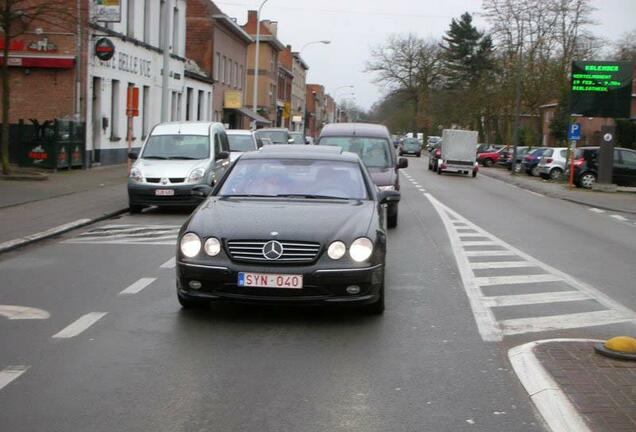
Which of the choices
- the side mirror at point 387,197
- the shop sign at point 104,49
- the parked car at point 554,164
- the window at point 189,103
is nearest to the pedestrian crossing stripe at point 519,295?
the side mirror at point 387,197

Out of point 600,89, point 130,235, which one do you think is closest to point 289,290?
point 130,235

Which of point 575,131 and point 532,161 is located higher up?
point 575,131

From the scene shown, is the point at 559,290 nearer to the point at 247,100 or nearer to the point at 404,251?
the point at 404,251

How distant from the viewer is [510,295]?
8984mm

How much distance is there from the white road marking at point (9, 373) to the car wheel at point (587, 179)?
3062 centimetres

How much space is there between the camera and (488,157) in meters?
59.2

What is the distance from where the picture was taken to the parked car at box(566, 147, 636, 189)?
1325 inches

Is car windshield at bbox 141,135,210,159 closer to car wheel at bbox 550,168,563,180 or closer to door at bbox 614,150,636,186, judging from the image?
door at bbox 614,150,636,186

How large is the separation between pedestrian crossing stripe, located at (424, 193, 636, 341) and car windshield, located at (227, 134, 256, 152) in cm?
1236

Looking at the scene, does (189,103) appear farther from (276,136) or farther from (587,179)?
(587,179)

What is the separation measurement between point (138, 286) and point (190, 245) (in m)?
1.98

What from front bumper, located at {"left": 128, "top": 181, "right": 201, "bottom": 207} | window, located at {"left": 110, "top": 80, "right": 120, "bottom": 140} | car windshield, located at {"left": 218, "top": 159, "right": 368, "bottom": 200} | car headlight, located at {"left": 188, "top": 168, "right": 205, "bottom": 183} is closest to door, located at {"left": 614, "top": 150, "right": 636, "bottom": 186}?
window, located at {"left": 110, "top": 80, "right": 120, "bottom": 140}

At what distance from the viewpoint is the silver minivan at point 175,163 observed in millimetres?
16953

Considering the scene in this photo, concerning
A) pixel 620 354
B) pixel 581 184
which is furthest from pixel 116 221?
pixel 581 184
